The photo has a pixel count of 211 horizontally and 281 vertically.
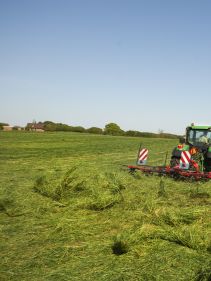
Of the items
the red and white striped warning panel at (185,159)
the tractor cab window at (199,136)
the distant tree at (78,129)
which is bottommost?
the red and white striped warning panel at (185,159)

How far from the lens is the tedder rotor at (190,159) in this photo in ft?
36.3

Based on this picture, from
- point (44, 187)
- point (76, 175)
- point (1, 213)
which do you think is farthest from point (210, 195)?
point (1, 213)

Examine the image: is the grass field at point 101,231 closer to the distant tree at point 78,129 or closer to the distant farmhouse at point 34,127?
the distant tree at point 78,129

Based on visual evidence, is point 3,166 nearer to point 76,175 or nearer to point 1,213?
point 76,175

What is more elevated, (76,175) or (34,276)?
(76,175)

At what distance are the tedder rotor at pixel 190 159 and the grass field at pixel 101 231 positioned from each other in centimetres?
173

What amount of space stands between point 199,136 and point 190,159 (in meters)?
1.64

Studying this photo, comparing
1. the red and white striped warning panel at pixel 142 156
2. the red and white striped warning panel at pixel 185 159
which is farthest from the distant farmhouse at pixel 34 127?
the red and white striped warning panel at pixel 185 159

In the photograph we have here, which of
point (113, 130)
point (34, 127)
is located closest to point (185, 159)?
point (113, 130)

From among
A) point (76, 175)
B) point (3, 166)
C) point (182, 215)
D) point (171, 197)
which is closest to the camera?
point (182, 215)

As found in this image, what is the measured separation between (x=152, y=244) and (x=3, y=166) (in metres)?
9.87

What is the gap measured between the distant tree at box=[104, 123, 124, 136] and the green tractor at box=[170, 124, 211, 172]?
6097 cm

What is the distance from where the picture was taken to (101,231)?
566 cm

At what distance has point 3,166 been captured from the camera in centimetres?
1373
